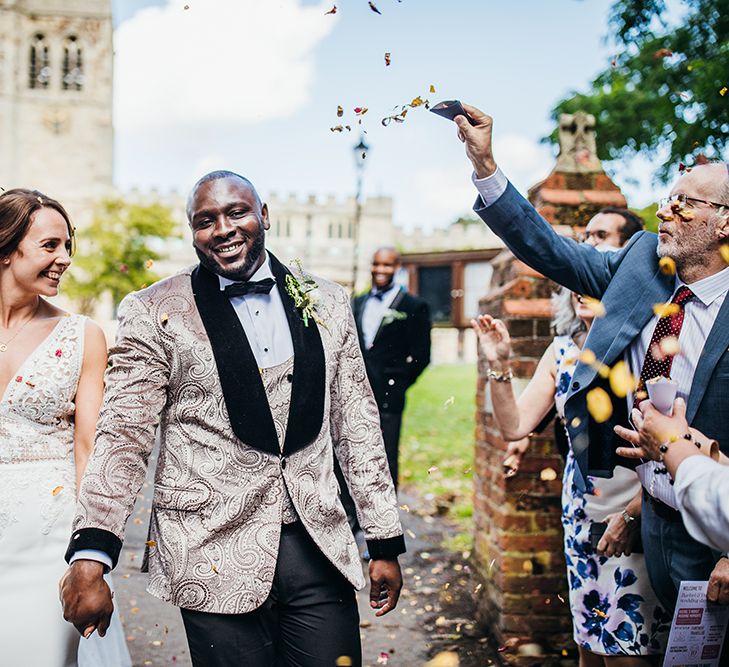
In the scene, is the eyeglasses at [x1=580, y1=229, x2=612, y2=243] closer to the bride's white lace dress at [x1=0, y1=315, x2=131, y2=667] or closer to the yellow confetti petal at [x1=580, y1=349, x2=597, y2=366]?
the yellow confetti petal at [x1=580, y1=349, x2=597, y2=366]

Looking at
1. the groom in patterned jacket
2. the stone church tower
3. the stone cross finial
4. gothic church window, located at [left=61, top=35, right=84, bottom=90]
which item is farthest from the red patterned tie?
gothic church window, located at [left=61, top=35, right=84, bottom=90]

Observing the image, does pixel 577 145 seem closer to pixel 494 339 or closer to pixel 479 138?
pixel 494 339

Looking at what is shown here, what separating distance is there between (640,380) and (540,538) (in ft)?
6.56

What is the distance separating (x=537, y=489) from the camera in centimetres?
448

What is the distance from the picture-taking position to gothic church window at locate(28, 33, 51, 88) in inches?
2530

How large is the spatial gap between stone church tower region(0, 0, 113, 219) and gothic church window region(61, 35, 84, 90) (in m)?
0.08

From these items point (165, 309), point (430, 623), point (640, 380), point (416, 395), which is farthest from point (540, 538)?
point (416, 395)

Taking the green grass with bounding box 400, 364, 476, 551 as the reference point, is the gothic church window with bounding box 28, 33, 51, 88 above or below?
above

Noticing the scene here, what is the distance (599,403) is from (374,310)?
14.9ft

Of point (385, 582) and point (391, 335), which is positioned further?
point (391, 335)

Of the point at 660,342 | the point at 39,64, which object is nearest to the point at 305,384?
the point at 660,342

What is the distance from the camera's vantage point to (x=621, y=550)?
319 cm

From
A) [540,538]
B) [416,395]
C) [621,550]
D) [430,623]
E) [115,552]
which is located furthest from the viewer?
[416,395]

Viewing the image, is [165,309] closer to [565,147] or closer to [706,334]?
[706,334]
